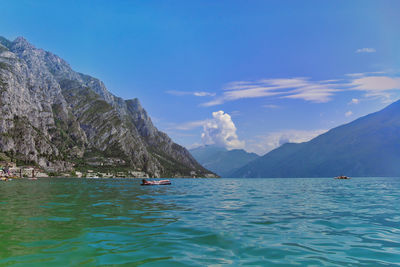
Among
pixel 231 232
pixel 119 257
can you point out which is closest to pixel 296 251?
pixel 231 232

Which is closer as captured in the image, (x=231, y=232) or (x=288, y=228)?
(x=231, y=232)

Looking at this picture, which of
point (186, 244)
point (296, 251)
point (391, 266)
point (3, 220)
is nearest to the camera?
point (391, 266)

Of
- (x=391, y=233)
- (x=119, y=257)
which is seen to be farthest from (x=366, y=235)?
(x=119, y=257)

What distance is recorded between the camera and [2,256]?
12602mm

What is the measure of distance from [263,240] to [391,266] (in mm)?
6460

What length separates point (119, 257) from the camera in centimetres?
1266

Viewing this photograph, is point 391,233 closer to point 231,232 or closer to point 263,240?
point 263,240

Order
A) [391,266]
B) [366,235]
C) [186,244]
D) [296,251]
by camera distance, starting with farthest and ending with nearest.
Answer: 1. [366,235]
2. [186,244]
3. [296,251]
4. [391,266]

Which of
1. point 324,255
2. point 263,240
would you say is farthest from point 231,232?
point 324,255

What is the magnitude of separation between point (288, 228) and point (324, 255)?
6.92 meters

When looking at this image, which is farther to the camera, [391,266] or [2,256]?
[2,256]


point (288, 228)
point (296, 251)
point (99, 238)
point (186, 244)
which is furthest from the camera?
point (288, 228)

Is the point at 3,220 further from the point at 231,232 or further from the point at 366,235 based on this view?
the point at 366,235

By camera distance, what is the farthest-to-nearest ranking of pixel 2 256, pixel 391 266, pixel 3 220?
pixel 3 220 → pixel 2 256 → pixel 391 266
